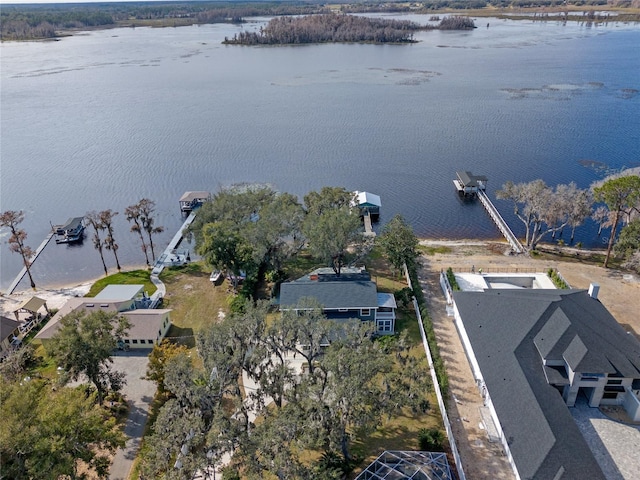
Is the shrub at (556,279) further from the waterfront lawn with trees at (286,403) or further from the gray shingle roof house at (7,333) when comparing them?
the gray shingle roof house at (7,333)

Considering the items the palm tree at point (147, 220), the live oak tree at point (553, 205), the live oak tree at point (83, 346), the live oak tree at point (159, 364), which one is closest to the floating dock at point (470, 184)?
the live oak tree at point (553, 205)

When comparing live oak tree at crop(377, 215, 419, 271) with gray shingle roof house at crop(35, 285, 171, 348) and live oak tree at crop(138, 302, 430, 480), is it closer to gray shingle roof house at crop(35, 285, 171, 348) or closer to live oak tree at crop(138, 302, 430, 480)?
live oak tree at crop(138, 302, 430, 480)

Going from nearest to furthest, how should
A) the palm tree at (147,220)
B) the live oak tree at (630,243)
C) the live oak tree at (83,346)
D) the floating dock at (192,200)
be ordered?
the live oak tree at (83,346)
the live oak tree at (630,243)
the palm tree at (147,220)
the floating dock at (192,200)

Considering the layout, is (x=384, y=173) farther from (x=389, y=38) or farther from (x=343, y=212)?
(x=389, y=38)

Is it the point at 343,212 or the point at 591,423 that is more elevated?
the point at 343,212

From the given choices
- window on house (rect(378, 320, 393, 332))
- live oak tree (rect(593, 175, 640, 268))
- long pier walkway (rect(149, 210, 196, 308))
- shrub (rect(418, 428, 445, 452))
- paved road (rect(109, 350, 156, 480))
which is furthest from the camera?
long pier walkway (rect(149, 210, 196, 308))

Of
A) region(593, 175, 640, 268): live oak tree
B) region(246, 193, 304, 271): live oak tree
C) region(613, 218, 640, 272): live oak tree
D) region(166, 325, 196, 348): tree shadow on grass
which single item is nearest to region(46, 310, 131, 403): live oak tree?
region(166, 325, 196, 348): tree shadow on grass

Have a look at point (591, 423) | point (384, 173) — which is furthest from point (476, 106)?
point (591, 423)
